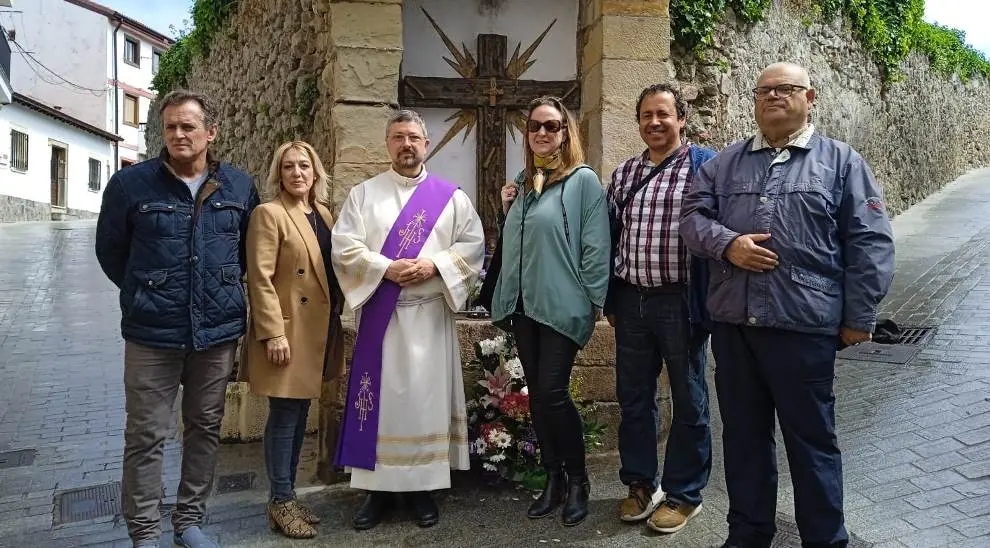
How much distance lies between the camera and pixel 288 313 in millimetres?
3355

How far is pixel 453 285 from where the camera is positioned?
343 cm

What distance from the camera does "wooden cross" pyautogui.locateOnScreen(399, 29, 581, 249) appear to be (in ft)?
18.0

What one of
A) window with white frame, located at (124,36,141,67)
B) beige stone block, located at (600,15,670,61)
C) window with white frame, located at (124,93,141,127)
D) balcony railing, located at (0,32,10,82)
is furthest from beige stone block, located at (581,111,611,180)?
window with white frame, located at (124,36,141,67)

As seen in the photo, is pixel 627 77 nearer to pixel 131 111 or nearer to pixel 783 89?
pixel 783 89

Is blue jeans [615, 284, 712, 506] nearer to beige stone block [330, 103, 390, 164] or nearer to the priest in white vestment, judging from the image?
the priest in white vestment

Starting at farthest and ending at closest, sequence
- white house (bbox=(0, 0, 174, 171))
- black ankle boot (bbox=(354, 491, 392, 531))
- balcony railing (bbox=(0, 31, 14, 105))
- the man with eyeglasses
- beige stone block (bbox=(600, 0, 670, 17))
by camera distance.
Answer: white house (bbox=(0, 0, 174, 171)) < balcony railing (bbox=(0, 31, 14, 105)) < beige stone block (bbox=(600, 0, 670, 17)) < black ankle boot (bbox=(354, 491, 392, 531)) < the man with eyeglasses

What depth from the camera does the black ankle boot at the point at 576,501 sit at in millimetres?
3406

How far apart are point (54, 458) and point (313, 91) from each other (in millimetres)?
2934

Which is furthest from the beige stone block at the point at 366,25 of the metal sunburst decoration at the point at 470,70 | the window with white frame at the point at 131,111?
the window with white frame at the point at 131,111

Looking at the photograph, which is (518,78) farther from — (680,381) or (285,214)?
(680,381)

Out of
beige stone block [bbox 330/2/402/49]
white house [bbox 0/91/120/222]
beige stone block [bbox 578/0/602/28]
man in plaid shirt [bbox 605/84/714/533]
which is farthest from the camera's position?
white house [bbox 0/91/120/222]

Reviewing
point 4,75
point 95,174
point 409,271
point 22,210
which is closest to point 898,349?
point 409,271

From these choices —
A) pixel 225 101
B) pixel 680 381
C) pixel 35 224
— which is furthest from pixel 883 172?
pixel 35 224

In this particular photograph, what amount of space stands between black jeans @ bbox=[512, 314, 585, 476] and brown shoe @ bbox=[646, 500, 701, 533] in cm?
39
